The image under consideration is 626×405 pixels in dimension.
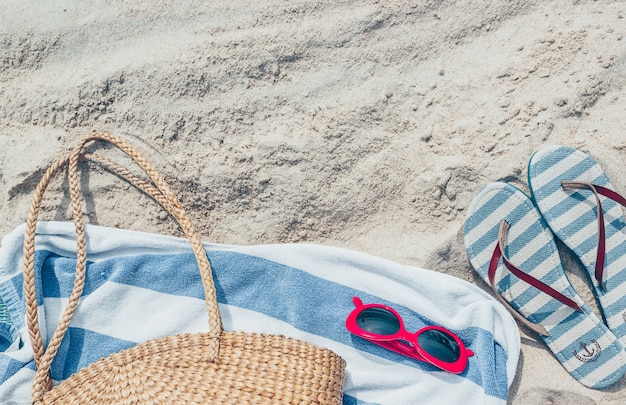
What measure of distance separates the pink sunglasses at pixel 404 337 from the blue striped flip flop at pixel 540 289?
7.9 inches

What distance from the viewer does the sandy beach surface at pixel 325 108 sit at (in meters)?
1.28

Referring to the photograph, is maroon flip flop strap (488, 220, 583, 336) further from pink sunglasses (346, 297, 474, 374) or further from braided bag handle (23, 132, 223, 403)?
braided bag handle (23, 132, 223, 403)

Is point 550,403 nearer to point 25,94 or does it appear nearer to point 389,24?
point 389,24

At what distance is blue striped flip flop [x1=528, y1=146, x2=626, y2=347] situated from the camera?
4.17ft

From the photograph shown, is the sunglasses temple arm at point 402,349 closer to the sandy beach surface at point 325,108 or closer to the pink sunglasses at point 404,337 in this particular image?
the pink sunglasses at point 404,337

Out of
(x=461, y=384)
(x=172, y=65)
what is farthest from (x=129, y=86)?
(x=461, y=384)

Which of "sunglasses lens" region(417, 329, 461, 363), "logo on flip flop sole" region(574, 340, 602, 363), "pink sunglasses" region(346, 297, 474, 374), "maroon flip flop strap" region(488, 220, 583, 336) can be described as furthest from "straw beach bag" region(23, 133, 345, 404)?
"logo on flip flop sole" region(574, 340, 602, 363)

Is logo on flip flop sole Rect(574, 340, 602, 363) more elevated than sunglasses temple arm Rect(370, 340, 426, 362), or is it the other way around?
sunglasses temple arm Rect(370, 340, 426, 362)

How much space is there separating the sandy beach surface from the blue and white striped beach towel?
7cm

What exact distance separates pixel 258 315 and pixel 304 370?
0.25m

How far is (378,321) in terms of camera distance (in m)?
1.23

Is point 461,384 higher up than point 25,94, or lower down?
lower down

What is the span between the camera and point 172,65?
1302mm

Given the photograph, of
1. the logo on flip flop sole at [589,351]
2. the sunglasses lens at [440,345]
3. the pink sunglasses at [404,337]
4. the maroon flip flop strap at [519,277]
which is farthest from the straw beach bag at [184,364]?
the logo on flip flop sole at [589,351]
